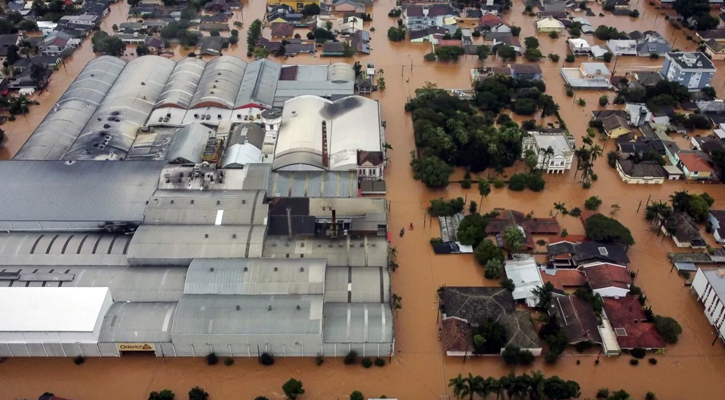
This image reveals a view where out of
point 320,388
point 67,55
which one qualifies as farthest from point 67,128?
point 320,388

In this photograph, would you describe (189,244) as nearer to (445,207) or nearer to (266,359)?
(266,359)

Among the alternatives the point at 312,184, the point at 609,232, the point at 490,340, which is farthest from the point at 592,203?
the point at 312,184

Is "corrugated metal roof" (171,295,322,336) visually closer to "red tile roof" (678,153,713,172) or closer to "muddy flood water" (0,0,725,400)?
"muddy flood water" (0,0,725,400)

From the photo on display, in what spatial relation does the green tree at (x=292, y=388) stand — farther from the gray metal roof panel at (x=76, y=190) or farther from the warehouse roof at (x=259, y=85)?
the warehouse roof at (x=259, y=85)

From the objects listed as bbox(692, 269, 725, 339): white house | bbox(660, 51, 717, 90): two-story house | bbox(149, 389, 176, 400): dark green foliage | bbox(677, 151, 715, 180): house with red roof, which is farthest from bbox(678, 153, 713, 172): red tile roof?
bbox(149, 389, 176, 400): dark green foliage

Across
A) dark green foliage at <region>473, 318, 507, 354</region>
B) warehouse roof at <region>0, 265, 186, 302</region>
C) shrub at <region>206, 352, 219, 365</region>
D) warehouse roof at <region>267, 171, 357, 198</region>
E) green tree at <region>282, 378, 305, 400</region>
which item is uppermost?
warehouse roof at <region>267, 171, 357, 198</region>

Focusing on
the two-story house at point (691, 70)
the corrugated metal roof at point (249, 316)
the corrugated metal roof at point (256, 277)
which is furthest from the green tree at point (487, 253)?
the two-story house at point (691, 70)

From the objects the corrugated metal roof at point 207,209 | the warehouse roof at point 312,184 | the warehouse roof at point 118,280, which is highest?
the warehouse roof at point 312,184
